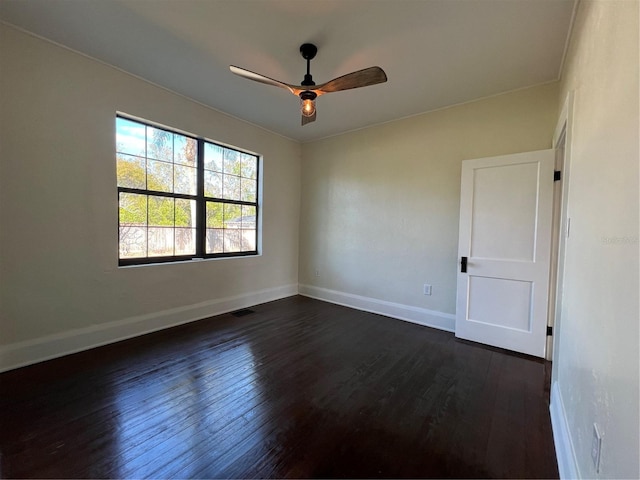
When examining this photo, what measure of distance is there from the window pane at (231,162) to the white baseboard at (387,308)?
227 centimetres

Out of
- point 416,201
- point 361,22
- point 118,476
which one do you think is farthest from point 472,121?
point 118,476

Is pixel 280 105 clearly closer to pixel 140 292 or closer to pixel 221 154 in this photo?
pixel 221 154

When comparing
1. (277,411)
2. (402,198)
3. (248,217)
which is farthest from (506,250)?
(248,217)

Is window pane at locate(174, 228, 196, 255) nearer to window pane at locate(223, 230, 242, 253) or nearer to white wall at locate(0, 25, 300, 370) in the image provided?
white wall at locate(0, 25, 300, 370)

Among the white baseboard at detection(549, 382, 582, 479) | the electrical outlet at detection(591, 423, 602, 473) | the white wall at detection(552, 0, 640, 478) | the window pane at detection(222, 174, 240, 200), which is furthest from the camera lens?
the window pane at detection(222, 174, 240, 200)

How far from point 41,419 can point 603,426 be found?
285cm

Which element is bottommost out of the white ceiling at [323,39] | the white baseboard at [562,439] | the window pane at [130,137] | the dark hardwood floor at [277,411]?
the dark hardwood floor at [277,411]

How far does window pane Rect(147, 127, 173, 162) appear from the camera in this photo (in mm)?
3086

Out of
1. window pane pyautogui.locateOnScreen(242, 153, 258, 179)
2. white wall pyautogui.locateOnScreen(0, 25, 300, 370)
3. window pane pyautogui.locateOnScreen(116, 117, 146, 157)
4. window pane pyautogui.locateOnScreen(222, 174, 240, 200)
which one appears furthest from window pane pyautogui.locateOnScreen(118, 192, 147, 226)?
window pane pyautogui.locateOnScreen(242, 153, 258, 179)

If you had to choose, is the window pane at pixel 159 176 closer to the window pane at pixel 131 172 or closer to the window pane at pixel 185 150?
the window pane at pixel 131 172

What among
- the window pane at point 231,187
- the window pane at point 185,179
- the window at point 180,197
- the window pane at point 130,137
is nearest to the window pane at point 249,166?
the window at point 180,197

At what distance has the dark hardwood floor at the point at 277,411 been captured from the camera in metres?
1.42

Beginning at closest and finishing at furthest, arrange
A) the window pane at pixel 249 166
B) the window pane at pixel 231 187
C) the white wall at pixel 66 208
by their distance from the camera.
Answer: the white wall at pixel 66 208 → the window pane at pixel 231 187 → the window pane at pixel 249 166

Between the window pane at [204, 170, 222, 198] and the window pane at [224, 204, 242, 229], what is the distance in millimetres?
224
